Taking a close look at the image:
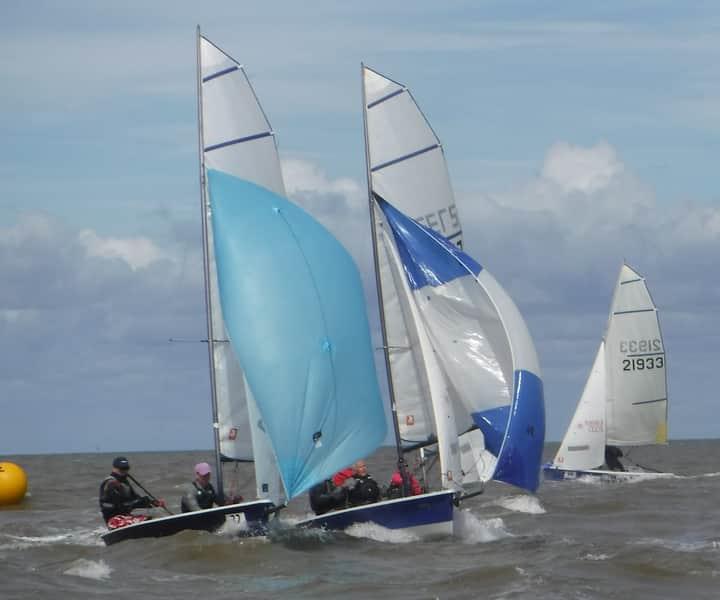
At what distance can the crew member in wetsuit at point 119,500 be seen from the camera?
2147 cm

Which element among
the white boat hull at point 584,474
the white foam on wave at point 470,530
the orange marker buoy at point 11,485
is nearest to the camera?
the white foam on wave at point 470,530

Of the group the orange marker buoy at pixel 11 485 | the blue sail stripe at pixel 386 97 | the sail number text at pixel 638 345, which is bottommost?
the orange marker buoy at pixel 11 485

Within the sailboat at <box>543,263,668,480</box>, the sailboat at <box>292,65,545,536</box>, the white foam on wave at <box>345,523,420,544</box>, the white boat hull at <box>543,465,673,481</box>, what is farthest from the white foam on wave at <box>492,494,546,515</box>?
the white foam on wave at <box>345,523,420,544</box>

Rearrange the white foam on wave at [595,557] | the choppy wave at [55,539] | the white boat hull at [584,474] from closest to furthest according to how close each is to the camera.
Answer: the white foam on wave at [595,557], the choppy wave at [55,539], the white boat hull at [584,474]

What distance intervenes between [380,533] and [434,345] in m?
2.99

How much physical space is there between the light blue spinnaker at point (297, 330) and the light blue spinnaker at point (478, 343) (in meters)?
1.19

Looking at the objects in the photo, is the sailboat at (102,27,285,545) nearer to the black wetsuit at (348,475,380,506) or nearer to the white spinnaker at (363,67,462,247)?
the black wetsuit at (348,475,380,506)

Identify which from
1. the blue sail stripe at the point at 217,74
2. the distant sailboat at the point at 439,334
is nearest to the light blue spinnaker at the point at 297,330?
the distant sailboat at the point at 439,334

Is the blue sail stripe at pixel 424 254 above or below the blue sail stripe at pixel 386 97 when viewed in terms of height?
below

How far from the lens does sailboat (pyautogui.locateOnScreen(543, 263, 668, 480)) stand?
42500 mm

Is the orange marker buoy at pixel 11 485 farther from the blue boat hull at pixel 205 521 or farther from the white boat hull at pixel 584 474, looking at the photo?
the white boat hull at pixel 584 474

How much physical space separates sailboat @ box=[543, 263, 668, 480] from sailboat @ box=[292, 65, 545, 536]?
67.3 feet

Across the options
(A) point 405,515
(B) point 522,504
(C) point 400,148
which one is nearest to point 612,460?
(B) point 522,504

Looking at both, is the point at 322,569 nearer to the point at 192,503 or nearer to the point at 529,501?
the point at 192,503
